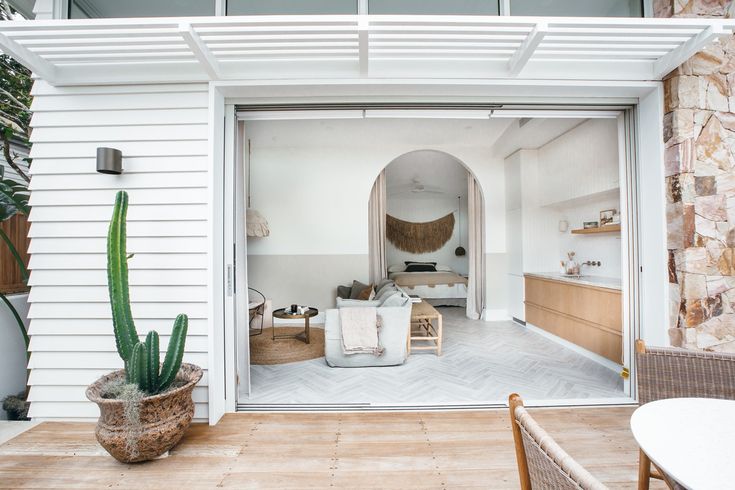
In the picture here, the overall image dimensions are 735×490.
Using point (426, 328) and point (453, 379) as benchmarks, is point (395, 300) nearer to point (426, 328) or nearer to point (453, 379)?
point (453, 379)

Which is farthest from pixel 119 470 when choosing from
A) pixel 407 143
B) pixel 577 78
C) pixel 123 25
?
pixel 407 143

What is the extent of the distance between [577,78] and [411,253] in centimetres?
653

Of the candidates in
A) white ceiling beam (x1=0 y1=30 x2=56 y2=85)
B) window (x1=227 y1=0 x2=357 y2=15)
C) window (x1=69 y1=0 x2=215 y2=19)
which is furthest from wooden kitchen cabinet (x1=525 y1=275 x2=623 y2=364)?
white ceiling beam (x1=0 y1=30 x2=56 y2=85)

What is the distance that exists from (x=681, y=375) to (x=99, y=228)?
3496 millimetres

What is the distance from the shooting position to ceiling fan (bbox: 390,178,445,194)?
26.6 feet

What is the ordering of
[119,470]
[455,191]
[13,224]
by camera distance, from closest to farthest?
[119,470], [13,224], [455,191]

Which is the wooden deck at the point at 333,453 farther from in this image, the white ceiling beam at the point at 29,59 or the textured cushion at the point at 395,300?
the white ceiling beam at the point at 29,59

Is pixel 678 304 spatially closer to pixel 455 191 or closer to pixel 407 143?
pixel 407 143

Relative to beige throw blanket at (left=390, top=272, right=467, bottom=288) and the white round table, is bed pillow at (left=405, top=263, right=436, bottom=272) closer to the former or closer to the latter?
beige throw blanket at (left=390, top=272, right=467, bottom=288)

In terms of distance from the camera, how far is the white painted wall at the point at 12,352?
273cm

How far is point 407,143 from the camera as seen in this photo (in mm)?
5578

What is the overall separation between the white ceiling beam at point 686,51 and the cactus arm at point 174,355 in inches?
142

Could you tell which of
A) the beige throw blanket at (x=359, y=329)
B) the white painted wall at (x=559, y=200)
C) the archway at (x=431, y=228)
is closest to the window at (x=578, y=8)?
the white painted wall at (x=559, y=200)

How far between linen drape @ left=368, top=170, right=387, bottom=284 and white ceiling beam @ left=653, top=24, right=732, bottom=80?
3992mm
